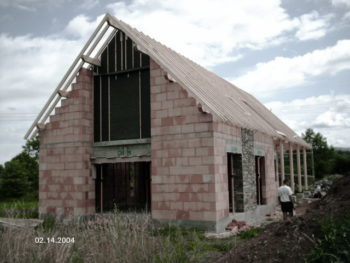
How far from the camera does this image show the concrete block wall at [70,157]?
14.4 metres

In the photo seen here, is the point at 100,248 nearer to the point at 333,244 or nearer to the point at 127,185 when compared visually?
the point at 333,244

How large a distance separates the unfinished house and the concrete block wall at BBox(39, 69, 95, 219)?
39mm

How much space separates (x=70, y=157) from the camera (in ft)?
48.2

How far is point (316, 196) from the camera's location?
864 inches

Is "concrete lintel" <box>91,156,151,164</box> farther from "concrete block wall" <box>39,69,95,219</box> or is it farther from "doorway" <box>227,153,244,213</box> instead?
"doorway" <box>227,153,244,213</box>

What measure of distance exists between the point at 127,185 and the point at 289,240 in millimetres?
13798

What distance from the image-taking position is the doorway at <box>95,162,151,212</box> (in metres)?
17.9

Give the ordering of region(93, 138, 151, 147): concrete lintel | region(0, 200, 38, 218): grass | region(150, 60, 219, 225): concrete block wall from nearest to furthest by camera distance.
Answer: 1. region(0, 200, 38, 218): grass
2. region(150, 60, 219, 225): concrete block wall
3. region(93, 138, 151, 147): concrete lintel

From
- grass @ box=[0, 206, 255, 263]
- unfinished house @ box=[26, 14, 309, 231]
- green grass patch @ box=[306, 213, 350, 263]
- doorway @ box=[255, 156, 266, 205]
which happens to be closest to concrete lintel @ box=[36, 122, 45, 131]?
unfinished house @ box=[26, 14, 309, 231]

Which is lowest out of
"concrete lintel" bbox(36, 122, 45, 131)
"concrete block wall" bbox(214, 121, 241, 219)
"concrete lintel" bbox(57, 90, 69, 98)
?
"concrete block wall" bbox(214, 121, 241, 219)

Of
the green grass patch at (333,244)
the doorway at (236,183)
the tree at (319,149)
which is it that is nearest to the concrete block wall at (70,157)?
the doorway at (236,183)

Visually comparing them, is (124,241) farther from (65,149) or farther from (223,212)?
(65,149)

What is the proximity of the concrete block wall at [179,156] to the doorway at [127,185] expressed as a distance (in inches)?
193

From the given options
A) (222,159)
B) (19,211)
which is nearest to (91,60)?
(19,211)
